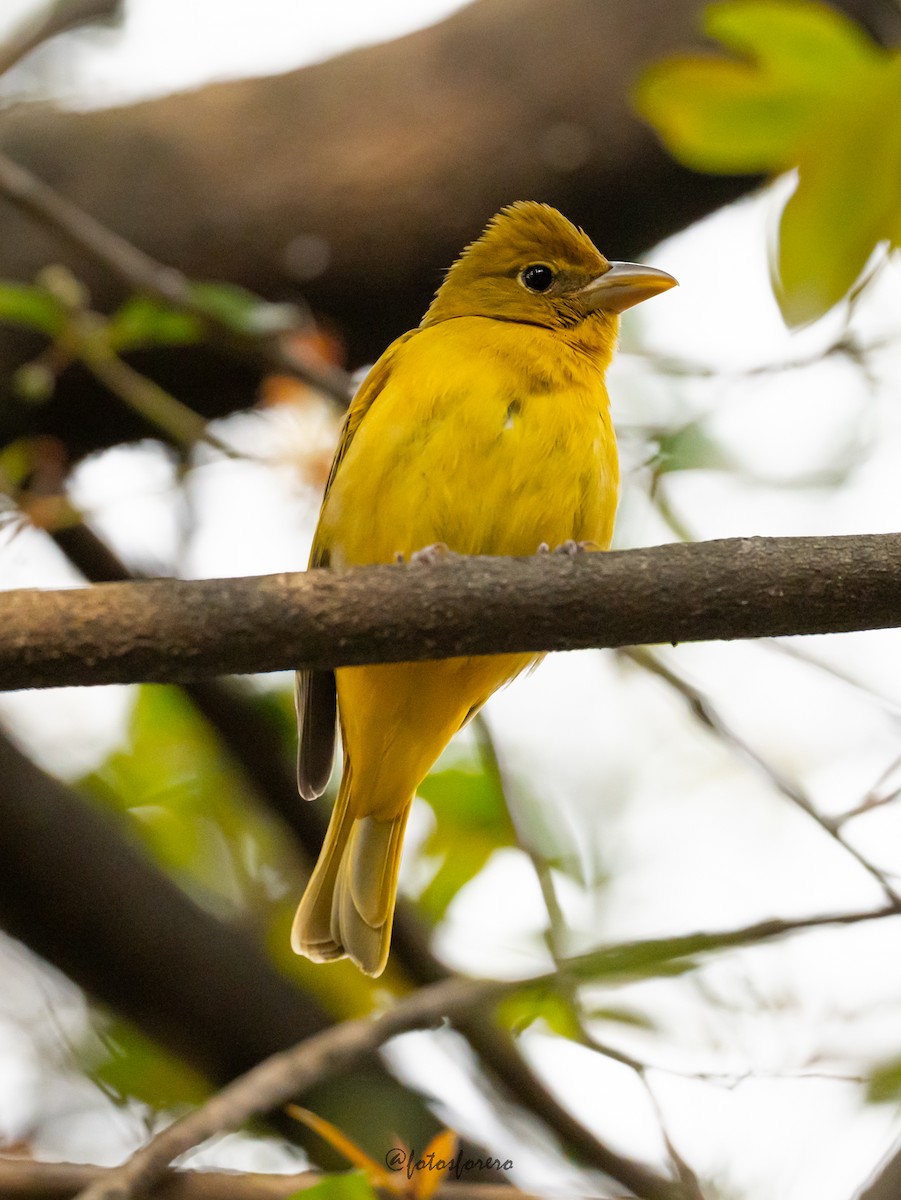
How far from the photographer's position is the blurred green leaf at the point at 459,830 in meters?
4.57

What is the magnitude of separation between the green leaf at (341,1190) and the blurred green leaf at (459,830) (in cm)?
216

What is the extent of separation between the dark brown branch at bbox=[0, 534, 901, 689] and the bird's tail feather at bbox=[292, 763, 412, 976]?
4.81ft

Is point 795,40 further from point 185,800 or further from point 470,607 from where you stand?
point 185,800

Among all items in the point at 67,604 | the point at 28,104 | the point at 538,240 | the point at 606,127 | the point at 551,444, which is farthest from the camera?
the point at 28,104

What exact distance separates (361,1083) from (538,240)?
2528mm

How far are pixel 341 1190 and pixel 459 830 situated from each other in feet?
7.47

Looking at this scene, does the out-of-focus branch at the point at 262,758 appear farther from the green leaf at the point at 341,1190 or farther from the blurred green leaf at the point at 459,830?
the green leaf at the point at 341,1190

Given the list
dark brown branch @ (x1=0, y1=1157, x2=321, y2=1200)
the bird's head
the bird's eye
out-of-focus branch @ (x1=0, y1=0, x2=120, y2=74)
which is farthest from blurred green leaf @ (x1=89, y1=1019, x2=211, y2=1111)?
out-of-focus branch @ (x1=0, y1=0, x2=120, y2=74)

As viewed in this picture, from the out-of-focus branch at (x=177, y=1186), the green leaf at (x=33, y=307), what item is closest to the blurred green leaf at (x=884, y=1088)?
the out-of-focus branch at (x=177, y=1186)

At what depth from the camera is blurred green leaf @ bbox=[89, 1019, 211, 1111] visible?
164 inches

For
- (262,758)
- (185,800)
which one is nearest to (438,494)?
(262,758)

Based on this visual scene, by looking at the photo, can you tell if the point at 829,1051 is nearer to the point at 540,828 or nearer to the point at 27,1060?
the point at 540,828

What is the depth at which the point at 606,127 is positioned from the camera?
5121 millimetres

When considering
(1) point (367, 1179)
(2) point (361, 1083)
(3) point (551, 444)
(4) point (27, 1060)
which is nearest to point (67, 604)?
(1) point (367, 1179)
